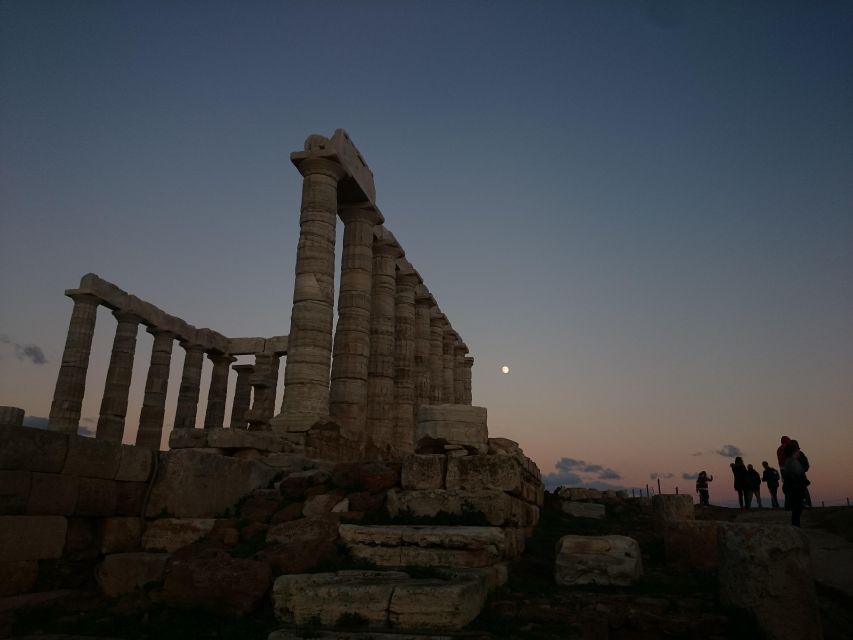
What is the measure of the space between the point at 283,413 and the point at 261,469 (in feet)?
19.4

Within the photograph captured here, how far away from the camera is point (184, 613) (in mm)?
6898

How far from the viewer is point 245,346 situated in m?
35.2

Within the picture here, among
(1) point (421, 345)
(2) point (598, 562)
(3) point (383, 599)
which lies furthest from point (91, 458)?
(1) point (421, 345)

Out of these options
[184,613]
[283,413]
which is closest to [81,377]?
[283,413]

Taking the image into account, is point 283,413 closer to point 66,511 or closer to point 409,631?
point 66,511

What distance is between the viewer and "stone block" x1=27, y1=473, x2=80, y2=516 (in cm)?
762

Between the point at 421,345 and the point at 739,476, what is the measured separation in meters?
14.9

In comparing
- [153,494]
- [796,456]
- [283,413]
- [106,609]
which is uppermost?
[283,413]

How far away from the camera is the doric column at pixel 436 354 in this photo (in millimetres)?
31150

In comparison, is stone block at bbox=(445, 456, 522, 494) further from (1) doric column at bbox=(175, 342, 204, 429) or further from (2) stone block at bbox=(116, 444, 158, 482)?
(1) doric column at bbox=(175, 342, 204, 429)

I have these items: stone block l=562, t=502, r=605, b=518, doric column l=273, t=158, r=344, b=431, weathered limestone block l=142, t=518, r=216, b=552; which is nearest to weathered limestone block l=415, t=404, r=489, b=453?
weathered limestone block l=142, t=518, r=216, b=552

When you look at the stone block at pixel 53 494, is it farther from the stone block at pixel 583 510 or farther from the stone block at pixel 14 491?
the stone block at pixel 583 510

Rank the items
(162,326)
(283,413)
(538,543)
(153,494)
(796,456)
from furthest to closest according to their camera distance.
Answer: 1. (162,326)
2. (283,413)
3. (796,456)
4. (538,543)
5. (153,494)

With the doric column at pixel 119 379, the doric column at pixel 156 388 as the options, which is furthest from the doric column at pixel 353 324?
the doric column at pixel 156 388
